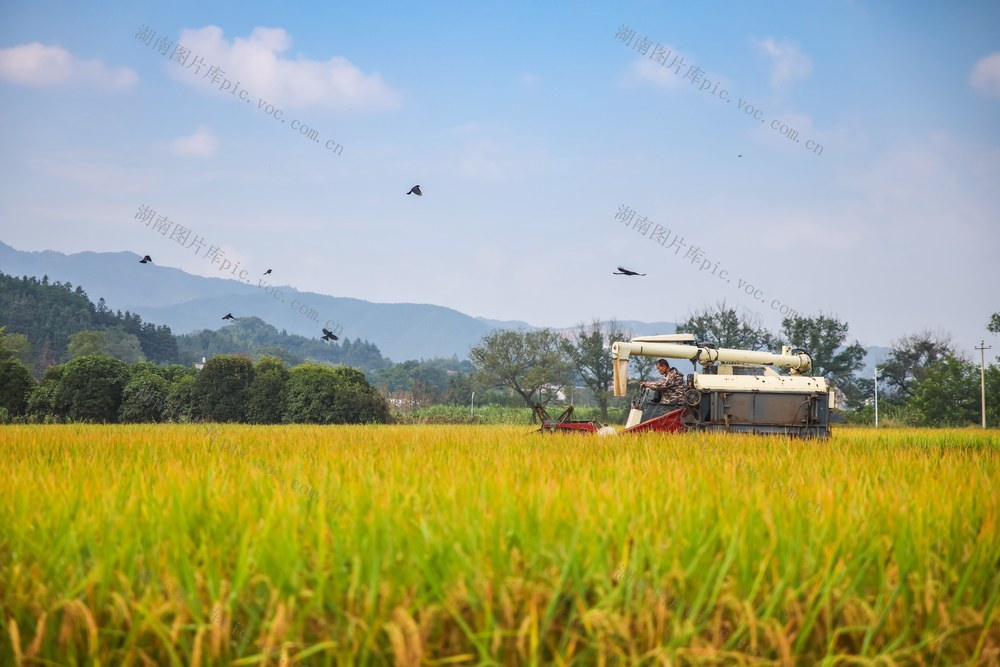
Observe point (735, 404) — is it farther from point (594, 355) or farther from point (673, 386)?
point (594, 355)

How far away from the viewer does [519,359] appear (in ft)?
243

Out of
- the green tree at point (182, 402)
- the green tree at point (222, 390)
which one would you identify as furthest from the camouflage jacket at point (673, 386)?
the green tree at point (182, 402)

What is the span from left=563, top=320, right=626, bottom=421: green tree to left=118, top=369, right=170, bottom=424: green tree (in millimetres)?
36247

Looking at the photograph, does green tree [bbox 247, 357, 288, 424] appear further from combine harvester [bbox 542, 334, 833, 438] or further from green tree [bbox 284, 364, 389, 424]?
combine harvester [bbox 542, 334, 833, 438]

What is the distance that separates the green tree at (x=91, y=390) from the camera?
4325 cm

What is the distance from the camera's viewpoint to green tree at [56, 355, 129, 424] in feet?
142

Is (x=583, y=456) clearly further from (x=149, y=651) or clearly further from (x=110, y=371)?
(x=110, y=371)

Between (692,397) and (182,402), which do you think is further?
(182,402)

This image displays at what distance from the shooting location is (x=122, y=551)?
336 centimetres

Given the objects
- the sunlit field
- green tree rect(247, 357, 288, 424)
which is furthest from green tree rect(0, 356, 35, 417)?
the sunlit field

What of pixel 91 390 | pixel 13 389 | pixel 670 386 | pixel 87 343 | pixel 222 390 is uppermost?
pixel 87 343

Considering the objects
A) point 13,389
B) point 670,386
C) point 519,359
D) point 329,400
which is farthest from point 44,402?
point 519,359

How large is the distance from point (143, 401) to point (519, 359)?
36.8 meters

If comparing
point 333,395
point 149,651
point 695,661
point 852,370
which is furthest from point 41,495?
point 852,370
